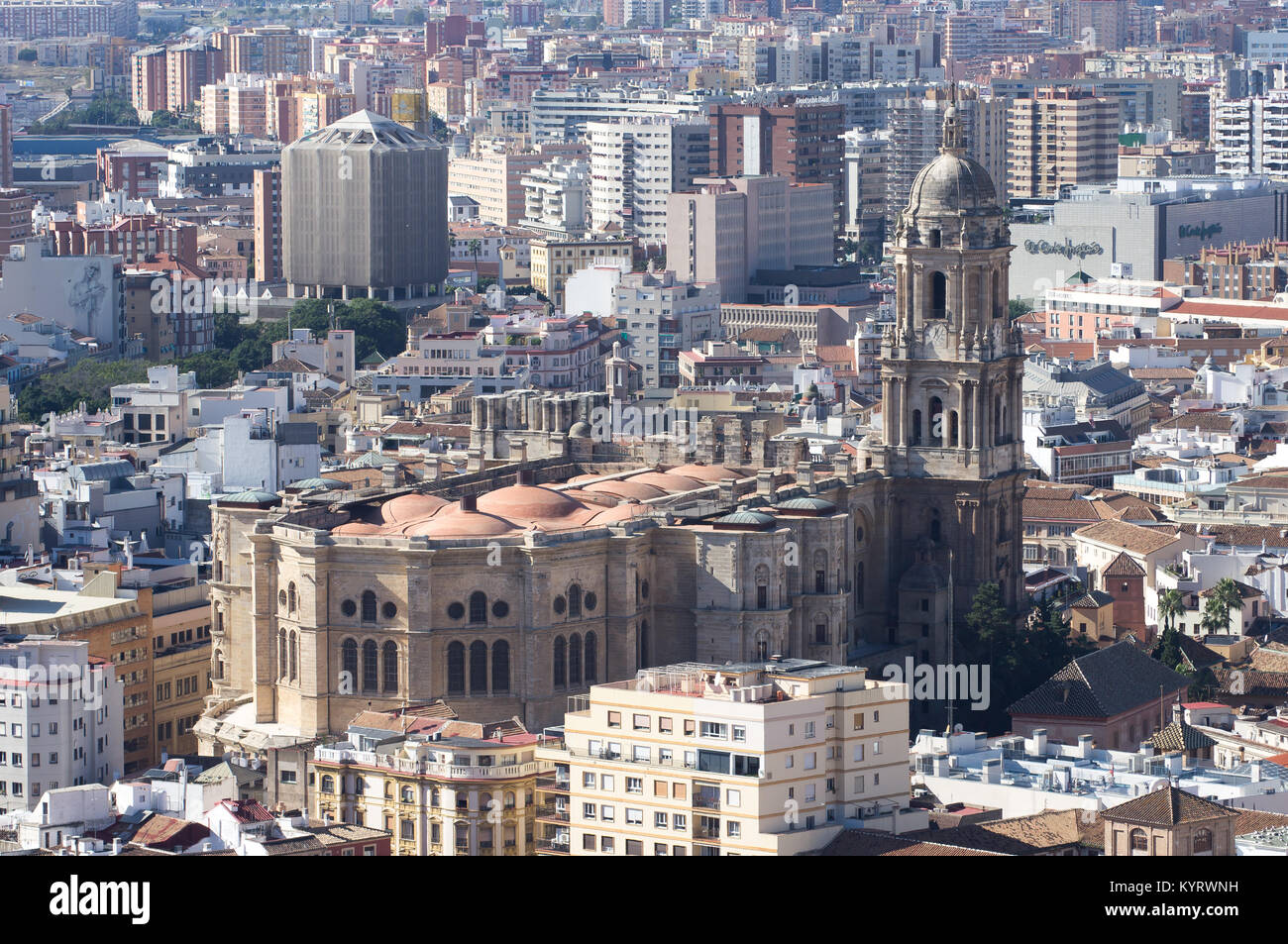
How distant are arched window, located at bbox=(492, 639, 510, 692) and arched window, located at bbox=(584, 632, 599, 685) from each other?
211 centimetres

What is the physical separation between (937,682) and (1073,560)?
25.0 meters

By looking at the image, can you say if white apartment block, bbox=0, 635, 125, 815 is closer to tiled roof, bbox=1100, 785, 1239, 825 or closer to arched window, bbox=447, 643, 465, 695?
arched window, bbox=447, 643, 465, 695

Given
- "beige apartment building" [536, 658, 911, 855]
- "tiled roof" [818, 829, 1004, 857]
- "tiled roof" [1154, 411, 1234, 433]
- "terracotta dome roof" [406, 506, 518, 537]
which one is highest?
"terracotta dome roof" [406, 506, 518, 537]

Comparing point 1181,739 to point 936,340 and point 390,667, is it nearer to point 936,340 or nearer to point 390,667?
point 390,667

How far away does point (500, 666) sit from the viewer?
2948 inches

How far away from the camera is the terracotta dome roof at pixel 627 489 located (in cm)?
8362

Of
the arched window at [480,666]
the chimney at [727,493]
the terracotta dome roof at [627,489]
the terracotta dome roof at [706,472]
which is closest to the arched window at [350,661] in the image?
the arched window at [480,666]

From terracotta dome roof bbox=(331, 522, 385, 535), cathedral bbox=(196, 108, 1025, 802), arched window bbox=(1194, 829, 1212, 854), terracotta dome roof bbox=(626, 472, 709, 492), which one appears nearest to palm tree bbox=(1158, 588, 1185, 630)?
cathedral bbox=(196, 108, 1025, 802)

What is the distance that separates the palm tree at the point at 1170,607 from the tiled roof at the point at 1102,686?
514 inches

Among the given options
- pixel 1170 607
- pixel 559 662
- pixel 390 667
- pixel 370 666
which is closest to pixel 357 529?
pixel 370 666

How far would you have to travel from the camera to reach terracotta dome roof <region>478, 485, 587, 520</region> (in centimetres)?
7775
